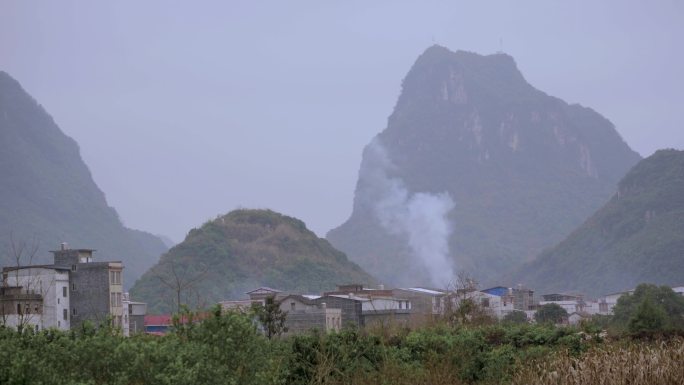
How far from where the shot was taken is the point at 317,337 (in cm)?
1728

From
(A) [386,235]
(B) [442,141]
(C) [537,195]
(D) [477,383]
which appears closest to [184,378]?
(D) [477,383]

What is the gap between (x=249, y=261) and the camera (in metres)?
85.7

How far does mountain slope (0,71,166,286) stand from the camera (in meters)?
127


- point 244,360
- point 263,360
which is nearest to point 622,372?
point 263,360

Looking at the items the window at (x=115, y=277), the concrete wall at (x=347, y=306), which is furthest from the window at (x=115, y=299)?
the concrete wall at (x=347, y=306)

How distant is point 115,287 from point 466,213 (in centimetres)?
13314

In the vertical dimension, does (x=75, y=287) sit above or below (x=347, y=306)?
above

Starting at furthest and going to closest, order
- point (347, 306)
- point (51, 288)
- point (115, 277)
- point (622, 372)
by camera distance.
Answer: point (347, 306), point (115, 277), point (51, 288), point (622, 372)

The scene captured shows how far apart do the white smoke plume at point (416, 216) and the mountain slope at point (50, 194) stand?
127 ft

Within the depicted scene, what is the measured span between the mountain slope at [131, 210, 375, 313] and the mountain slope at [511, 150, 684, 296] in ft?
89.4

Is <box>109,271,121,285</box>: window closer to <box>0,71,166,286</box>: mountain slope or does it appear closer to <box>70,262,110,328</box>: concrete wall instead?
<box>70,262,110,328</box>: concrete wall

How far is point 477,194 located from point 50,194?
73.5 meters

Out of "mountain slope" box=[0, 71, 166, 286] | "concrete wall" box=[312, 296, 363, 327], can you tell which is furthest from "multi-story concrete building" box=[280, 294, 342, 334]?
"mountain slope" box=[0, 71, 166, 286]

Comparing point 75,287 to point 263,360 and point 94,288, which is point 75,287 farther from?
point 263,360
